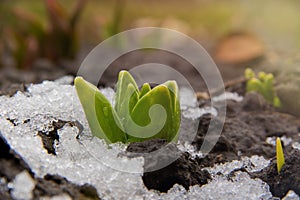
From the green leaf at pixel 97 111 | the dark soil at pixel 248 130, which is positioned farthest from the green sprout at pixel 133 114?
the dark soil at pixel 248 130

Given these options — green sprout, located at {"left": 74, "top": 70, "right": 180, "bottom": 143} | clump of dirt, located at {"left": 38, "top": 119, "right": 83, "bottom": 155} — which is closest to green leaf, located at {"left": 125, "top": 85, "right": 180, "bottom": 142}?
green sprout, located at {"left": 74, "top": 70, "right": 180, "bottom": 143}

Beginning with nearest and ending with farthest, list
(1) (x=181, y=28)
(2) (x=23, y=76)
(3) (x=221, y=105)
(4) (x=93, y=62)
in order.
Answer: (3) (x=221, y=105), (2) (x=23, y=76), (4) (x=93, y=62), (1) (x=181, y=28)

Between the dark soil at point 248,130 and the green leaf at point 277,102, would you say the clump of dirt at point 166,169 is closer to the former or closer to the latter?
the dark soil at point 248,130

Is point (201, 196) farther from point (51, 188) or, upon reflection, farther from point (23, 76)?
point (23, 76)

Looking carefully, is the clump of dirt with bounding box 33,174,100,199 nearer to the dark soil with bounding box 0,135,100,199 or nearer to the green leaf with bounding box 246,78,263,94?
the dark soil with bounding box 0,135,100,199

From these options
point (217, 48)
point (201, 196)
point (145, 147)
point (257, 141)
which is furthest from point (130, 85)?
point (217, 48)

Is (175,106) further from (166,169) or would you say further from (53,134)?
(53,134)
